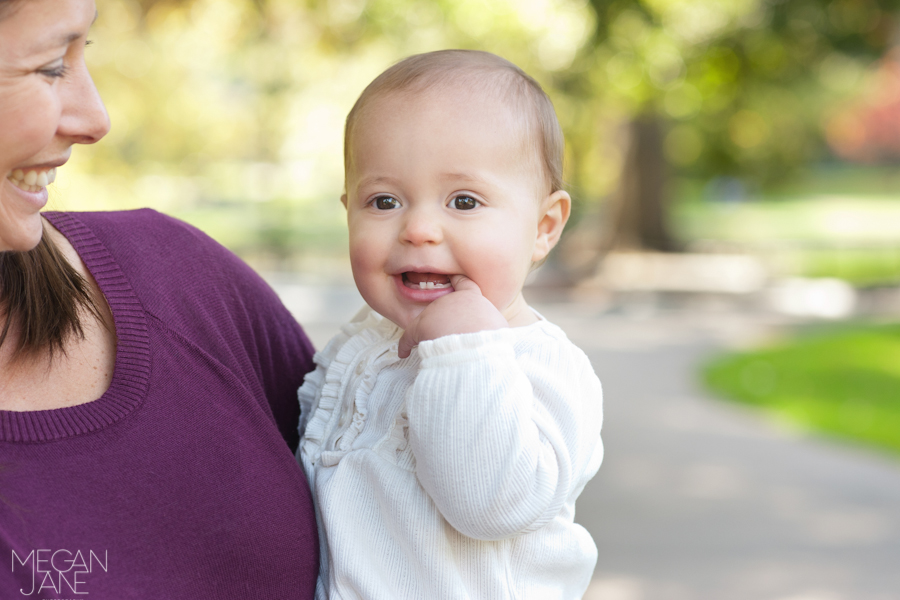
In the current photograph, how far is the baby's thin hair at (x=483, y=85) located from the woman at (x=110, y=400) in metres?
0.41

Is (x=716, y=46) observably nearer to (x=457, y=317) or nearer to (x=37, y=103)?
(x=457, y=317)

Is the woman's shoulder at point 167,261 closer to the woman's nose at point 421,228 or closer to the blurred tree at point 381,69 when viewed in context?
the woman's nose at point 421,228

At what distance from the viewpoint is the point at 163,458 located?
1361 mm

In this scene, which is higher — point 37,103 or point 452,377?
point 37,103

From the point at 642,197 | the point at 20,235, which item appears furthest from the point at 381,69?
the point at 20,235

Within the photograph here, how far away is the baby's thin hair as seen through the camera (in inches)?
61.7

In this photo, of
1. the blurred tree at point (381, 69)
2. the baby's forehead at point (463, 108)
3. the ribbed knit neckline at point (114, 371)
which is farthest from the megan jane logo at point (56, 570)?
the blurred tree at point (381, 69)

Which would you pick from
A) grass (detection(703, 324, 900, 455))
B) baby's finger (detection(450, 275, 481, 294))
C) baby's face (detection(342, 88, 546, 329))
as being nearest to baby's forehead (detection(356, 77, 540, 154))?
baby's face (detection(342, 88, 546, 329))

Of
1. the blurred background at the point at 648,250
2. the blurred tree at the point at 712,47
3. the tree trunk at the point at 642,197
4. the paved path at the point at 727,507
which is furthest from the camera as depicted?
the tree trunk at the point at 642,197

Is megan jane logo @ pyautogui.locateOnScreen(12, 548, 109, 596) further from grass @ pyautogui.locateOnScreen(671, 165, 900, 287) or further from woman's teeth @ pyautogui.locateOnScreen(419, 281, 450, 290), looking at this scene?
grass @ pyautogui.locateOnScreen(671, 165, 900, 287)

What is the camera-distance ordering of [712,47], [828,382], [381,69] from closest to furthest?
[828,382], [712,47], [381,69]

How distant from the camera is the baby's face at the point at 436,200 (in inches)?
58.7

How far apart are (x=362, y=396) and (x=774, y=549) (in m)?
4.11

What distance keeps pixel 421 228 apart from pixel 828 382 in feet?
24.6
